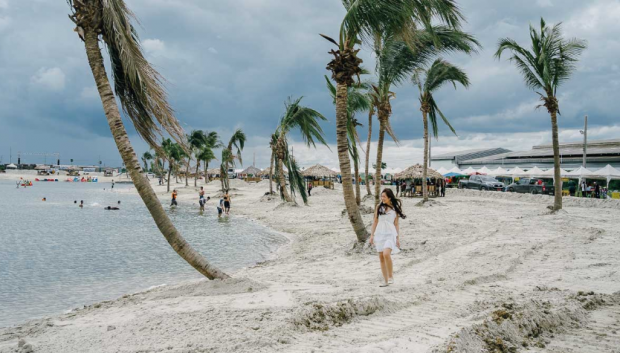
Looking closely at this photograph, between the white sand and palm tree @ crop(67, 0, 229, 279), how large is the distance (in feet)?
4.51

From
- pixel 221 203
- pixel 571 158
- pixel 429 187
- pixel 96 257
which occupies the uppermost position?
pixel 571 158

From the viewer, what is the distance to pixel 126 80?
625 cm

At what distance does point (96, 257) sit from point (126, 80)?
860 cm

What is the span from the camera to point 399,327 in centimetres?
427

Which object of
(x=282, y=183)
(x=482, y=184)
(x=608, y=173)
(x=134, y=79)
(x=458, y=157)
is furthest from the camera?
(x=458, y=157)

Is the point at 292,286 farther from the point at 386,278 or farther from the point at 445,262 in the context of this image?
the point at 445,262

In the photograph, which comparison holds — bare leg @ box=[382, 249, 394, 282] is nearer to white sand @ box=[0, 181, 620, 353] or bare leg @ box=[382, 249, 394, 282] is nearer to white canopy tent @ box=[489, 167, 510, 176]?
white sand @ box=[0, 181, 620, 353]

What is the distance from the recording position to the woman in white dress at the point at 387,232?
6141 millimetres

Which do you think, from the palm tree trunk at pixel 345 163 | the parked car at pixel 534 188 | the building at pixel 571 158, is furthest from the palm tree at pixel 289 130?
the building at pixel 571 158

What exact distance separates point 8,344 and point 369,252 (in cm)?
675

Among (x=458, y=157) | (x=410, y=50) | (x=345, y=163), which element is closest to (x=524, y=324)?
(x=345, y=163)

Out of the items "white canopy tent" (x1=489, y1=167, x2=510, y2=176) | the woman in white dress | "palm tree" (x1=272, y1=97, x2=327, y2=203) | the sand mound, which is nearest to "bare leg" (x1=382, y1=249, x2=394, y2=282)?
the woman in white dress

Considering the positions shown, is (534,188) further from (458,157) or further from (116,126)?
(458,157)

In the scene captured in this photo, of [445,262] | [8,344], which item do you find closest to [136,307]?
[8,344]
